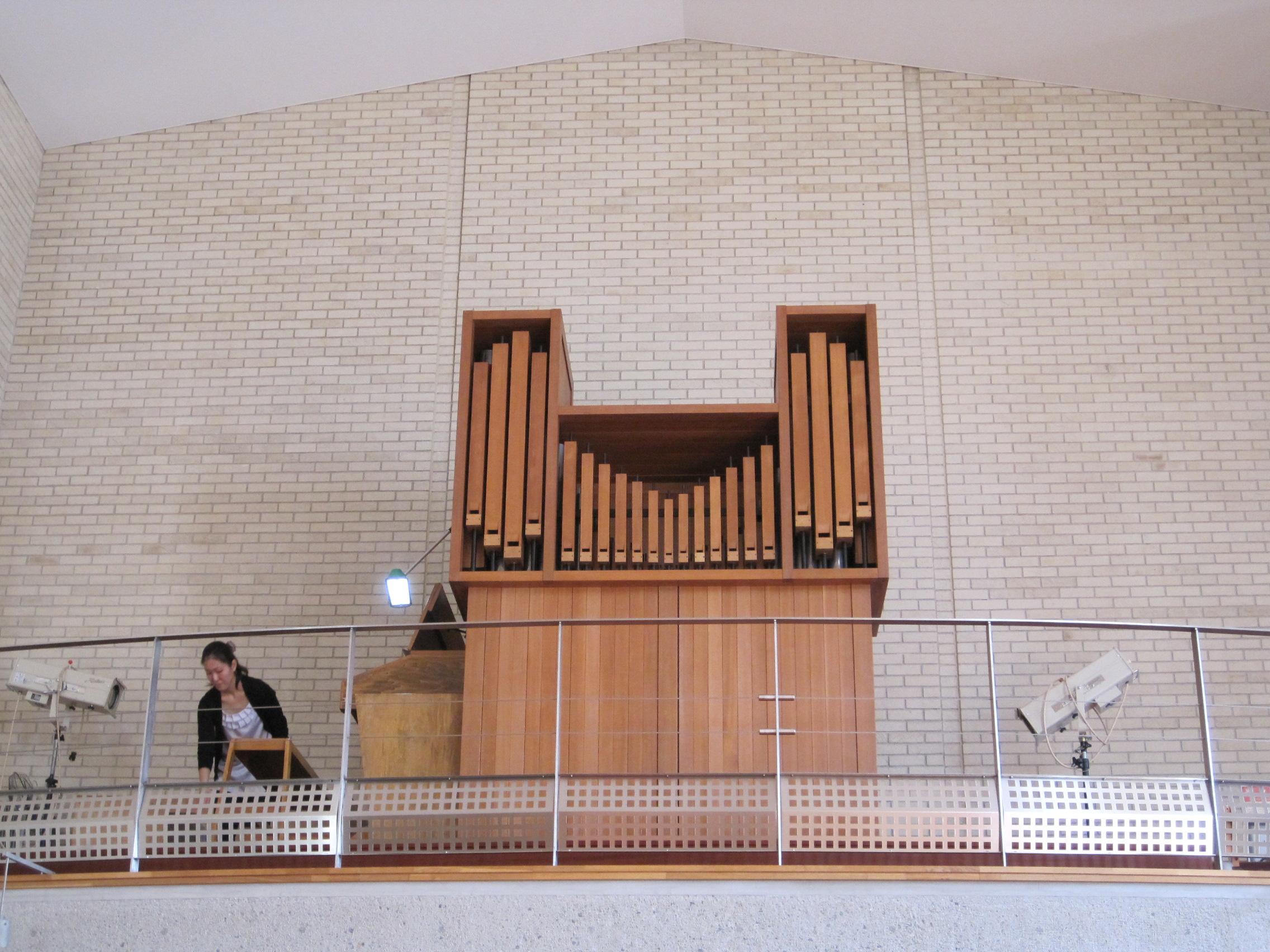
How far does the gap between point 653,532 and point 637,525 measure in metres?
0.10

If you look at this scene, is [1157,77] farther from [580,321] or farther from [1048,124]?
[580,321]

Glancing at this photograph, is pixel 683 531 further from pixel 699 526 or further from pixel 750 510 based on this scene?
pixel 750 510

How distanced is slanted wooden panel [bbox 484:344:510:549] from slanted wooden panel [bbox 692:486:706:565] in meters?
1.01

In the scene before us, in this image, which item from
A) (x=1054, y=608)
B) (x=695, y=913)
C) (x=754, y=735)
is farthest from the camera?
(x=1054, y=608)

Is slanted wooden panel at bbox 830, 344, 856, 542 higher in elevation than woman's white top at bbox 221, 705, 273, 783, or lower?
higher

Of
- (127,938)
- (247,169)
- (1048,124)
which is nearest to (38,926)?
(127,938)

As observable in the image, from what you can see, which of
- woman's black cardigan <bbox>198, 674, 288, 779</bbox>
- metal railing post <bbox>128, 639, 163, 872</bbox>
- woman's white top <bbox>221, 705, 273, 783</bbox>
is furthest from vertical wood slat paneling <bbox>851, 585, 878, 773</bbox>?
metal railing post <bbox>128, 639, 163, 872</bbox>

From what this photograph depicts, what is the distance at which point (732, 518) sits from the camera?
8.05m

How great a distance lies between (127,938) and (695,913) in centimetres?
244

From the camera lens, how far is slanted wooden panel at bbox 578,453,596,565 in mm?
8008

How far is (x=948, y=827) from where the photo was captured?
6.61 metres

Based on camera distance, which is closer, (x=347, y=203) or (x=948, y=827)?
(x=948, y=827)

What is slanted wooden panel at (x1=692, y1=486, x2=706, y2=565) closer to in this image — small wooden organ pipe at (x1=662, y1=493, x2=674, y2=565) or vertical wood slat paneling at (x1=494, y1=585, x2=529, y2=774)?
small wooden organ pipe at (x1=662, y1=493, x2=674, y2=565)

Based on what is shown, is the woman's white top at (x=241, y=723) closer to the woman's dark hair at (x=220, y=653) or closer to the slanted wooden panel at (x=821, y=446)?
the woman's dark hair at (x=220, y=653)
